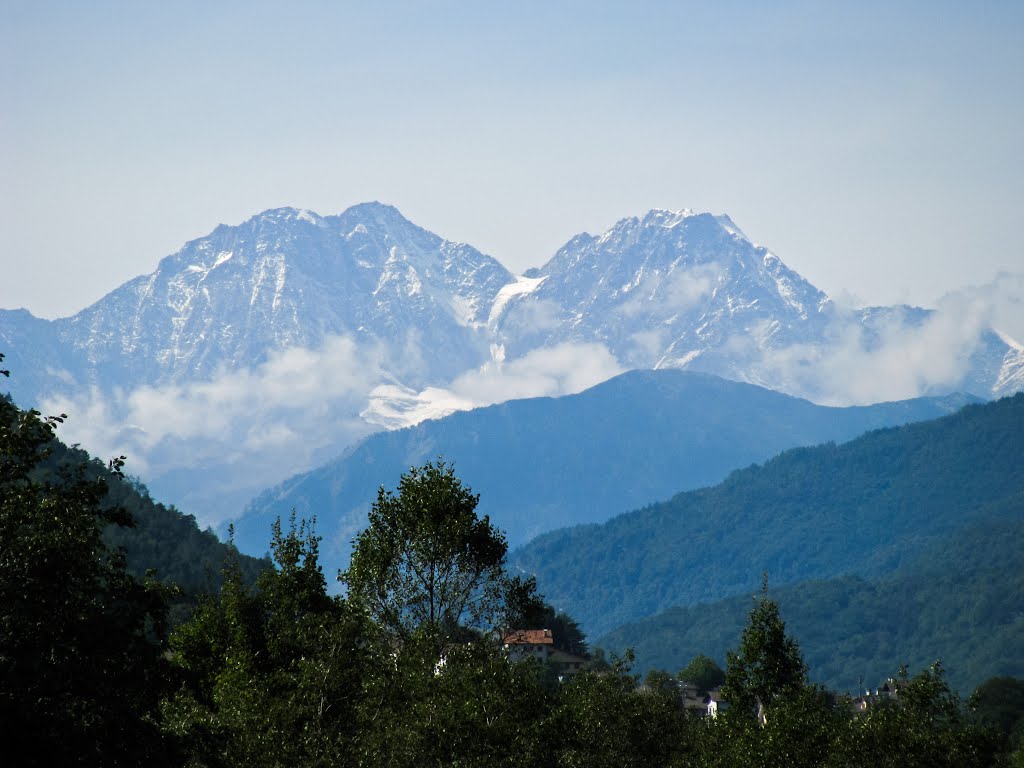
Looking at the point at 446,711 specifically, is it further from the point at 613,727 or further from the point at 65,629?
the point at 613,727

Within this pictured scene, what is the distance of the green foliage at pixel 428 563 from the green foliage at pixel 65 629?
105 feet

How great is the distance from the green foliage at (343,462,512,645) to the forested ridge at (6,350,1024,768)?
11 cm

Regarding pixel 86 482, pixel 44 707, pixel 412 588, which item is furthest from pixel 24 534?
pixel 412 588

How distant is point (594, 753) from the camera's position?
7938cm

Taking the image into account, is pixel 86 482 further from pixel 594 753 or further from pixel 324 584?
pixel 324 584

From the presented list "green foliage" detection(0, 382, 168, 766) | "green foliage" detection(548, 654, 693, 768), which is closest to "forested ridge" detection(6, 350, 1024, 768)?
"green foliage" detection(0, 382, 168, 766)

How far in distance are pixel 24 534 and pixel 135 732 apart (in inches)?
225

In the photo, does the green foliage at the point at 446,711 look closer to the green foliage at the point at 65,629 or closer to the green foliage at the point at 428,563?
the green foliage at the point at 428,563

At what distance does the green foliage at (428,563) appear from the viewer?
244ft

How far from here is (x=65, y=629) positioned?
128 feet

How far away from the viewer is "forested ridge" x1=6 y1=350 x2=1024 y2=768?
1524 inches

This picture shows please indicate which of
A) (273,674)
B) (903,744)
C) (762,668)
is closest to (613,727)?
(762,668)

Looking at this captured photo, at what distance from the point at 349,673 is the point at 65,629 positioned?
24010 mm

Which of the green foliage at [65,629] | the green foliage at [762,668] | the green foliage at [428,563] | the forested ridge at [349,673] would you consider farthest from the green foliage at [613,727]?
the green foliage at [65,629]
